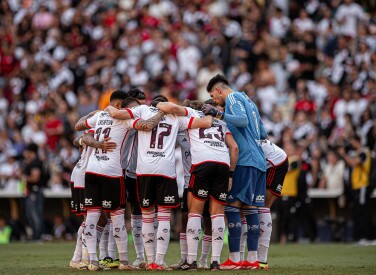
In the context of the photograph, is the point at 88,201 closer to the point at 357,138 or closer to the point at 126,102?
the point at 126,102

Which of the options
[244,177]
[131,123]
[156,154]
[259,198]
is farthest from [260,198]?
[131,123]

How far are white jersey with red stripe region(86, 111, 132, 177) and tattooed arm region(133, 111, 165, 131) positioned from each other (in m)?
0.21

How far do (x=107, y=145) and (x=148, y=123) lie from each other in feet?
2.61

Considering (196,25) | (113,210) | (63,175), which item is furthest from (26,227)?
(113,210)

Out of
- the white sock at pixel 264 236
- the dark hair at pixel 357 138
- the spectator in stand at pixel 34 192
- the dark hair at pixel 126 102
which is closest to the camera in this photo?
the dark hair at pixel 126 102

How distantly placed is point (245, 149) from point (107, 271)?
2723 millimetres

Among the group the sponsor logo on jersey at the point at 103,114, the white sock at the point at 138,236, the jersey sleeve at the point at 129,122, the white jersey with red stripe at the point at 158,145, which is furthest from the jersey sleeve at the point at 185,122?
the white sock at the point at 138,236

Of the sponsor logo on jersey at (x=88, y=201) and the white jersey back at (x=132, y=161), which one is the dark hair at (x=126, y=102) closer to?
the white jersey back at (x=132, y=161)

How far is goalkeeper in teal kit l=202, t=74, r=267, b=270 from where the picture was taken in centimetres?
1302

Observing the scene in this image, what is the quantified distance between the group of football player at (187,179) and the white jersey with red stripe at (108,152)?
15 millimetres

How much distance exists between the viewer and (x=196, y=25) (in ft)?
94.7

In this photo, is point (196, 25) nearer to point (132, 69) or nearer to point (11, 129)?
point (132, 69)

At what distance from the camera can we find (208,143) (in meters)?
12.9

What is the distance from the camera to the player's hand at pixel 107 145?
13047 mm
